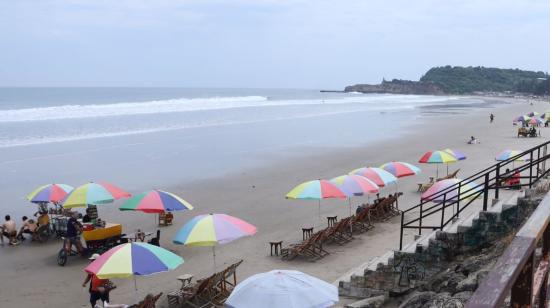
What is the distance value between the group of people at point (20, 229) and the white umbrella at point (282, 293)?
8.92 metres

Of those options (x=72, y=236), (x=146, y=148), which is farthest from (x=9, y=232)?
(x=146, y=148)

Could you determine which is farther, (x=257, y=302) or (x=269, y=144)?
(x=269, y=144)

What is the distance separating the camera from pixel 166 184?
20.6 metres

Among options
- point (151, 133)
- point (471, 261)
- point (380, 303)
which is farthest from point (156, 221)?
point (151, 133)

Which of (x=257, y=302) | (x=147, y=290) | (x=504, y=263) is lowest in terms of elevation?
(x=147, y=290)

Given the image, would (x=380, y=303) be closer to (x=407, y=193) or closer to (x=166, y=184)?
(x=407, y=193)

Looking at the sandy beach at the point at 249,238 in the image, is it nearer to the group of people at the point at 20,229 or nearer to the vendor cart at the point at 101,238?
the group of people at the point at 20,229

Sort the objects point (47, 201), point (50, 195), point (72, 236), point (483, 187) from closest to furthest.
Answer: point (483, 187) → point (72, 236) → point (47, 201) → point (50, 195)

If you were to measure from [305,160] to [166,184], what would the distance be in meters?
8.11

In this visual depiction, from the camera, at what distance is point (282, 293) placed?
21.7ft

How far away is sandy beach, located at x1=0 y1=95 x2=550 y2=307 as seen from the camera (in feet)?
34.6

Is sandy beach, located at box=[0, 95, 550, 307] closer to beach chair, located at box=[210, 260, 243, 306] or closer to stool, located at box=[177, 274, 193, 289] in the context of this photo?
stool, located at box=[177, 274, 193, 289]

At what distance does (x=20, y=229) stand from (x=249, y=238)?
20.5ft

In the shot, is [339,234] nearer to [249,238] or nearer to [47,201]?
[249,238]
